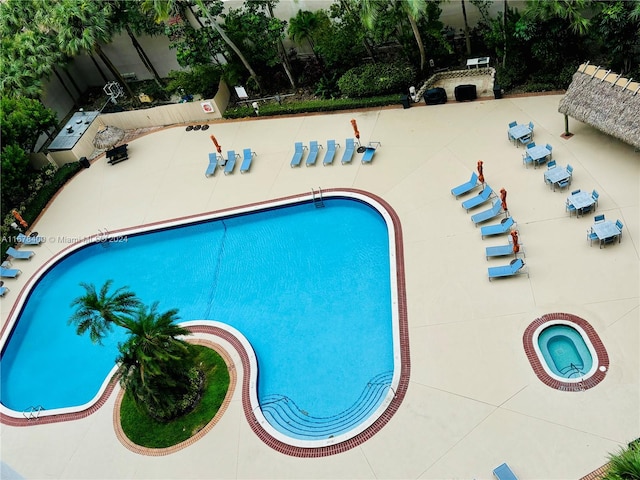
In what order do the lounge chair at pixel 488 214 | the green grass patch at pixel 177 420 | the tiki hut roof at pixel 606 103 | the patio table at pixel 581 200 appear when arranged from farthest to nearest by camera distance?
the lounge chair at pixel 488 214 → the tiki hut roof at pixel 606 103 → the patio table at pixel 581 200 → the green grass patch at pixel 177 420

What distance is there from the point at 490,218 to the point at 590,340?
234 inches

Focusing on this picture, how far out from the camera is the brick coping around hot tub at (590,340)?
15.6m

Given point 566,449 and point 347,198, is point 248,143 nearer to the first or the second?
point 347,198

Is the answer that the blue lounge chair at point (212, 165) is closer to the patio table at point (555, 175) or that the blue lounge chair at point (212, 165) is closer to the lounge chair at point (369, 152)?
the lounge chair at point (369, 152)

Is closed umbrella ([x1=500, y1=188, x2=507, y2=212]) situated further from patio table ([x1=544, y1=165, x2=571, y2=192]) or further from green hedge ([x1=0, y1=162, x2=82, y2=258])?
green hedge ([x1=0, y1=162, x2=82, y2=258])

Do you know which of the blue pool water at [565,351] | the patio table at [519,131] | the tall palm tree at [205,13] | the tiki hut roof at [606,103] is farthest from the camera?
the tall palm tree at [205,13]

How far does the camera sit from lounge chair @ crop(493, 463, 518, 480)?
1418cm

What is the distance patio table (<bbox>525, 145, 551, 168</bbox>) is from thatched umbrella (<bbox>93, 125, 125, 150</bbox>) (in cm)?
2251

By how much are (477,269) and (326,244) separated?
20.4ft

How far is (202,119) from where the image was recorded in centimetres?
3152

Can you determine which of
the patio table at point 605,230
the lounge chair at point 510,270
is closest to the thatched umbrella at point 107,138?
the lounge chair at point 510,270

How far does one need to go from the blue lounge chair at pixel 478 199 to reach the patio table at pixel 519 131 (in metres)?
3.40

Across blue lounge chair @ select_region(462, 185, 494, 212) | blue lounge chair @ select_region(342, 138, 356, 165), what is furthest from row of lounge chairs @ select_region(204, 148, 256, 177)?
blue lounge chair @ select_region(462, 185, 494, 212)

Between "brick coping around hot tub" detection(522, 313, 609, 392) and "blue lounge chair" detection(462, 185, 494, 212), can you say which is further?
"blue lounge chair" detection(462, 185, 494, 212)
